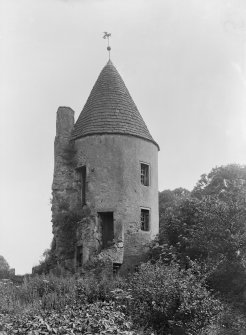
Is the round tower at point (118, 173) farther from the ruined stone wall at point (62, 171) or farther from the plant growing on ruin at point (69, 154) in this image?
the ruined stone wall at point (62, 171)

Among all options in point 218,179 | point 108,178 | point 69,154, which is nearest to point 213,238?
point 108,178

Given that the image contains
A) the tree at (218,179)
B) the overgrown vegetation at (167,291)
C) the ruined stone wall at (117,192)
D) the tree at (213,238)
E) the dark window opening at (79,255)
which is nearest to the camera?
the overgrown vegetation at (167,291)

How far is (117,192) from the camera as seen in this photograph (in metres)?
25.0

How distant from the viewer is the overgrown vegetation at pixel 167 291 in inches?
536

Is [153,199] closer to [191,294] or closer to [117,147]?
[117,147]

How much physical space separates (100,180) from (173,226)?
13.2 feet

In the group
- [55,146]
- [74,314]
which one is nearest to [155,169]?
[55,146]

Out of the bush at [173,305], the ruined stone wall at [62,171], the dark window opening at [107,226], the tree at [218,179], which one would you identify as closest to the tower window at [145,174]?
the dark window opening at [107,226]

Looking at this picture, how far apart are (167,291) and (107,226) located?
10790 millimetres

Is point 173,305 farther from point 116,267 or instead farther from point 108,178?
point 108,178

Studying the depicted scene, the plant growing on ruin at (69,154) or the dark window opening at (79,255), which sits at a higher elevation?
the plant growing on ruin at (69,154)

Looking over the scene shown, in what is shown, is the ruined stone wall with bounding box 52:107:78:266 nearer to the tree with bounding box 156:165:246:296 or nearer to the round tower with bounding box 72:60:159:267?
the round tower with bounding box 72:60:159:267

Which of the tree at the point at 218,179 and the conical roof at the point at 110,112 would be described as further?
the tree at the point at 218,179

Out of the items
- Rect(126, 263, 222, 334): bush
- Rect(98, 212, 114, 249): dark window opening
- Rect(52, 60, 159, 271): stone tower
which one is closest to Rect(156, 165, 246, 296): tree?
Rect(52, 60, 159, 271): stone tower
